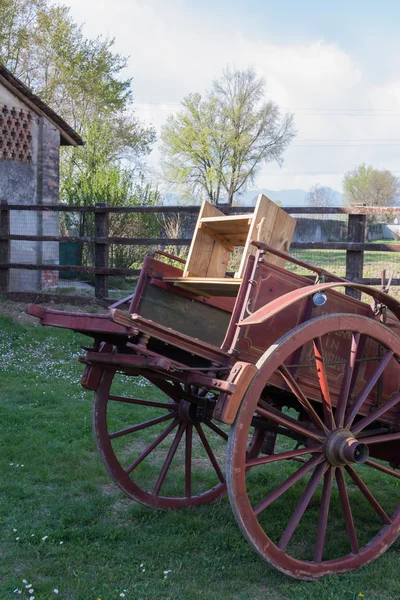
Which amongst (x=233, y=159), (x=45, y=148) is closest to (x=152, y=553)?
(x=45, y=148)

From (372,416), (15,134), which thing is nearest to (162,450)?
(372,416)

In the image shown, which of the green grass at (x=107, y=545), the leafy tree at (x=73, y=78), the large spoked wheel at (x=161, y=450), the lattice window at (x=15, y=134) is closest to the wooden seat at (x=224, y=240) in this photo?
the large spoked wheel at (x=161, y=450)

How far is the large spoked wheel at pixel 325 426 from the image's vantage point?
3189mm

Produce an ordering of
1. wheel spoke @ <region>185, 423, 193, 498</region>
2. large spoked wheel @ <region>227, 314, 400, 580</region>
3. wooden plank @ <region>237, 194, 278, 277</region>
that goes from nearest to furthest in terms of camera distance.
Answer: large spoked wheel @ <region>227, 314, 400, 580</region> < wooden plank @ <region>237, 194, 278, 277</region> < wheel spoke @ <region>185, 423, 193, 498</region>

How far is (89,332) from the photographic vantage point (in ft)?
11.8

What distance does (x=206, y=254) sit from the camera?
4.43 m

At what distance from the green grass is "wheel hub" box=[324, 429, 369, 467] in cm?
59

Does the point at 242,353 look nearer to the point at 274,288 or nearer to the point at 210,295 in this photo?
the point at 274,288

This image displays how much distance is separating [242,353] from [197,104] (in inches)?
2034

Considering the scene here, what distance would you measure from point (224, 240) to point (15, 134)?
408 inches

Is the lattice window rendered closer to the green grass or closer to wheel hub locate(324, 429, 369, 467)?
the green grass

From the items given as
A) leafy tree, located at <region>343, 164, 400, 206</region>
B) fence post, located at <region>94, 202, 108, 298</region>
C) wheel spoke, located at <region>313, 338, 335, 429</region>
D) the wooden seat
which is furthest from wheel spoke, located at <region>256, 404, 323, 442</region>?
leafy tree, located at <region>343, 164, 400, 206</region>

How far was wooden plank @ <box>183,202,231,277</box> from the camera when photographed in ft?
14.2

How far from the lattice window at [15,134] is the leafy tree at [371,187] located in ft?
177
